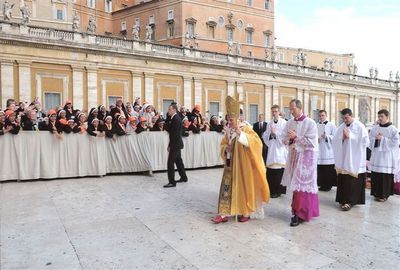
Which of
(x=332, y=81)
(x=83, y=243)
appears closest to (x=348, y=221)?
(x=83, y=243)

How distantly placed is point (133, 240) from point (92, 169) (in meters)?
5.73

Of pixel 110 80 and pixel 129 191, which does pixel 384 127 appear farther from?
pixel 110 80

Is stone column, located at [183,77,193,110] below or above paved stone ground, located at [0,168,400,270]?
above

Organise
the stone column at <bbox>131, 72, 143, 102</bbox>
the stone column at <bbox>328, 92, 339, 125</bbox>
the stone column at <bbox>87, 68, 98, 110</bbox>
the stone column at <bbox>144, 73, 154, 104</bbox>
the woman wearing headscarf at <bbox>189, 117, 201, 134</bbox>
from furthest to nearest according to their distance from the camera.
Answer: the stone column at <bbox>328, 92, 339, 125</bbox>
the stone column at <bbox>144, 73, 154, 104</bbox>
the stone column at <bbox>131, 72, 143, 102</bbox>
the stone column at <bbox>87, 68, 98, 110</bbox>
the woman wearing headscarf at <bbox>189, 117, 201, 134</bbox>

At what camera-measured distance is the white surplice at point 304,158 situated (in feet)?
20.9

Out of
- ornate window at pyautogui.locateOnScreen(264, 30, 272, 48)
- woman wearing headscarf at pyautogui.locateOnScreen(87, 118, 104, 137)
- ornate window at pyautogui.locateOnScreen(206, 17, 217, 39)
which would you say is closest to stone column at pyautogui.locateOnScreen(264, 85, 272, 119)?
ornate window at pyautogui.locateOnScreen(206, 17, 217, 39)

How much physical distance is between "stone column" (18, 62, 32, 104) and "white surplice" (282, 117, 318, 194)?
21.6 meters

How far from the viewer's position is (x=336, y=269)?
4410 mm

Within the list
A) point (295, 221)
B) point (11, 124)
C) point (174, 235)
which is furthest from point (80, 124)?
point (295, 221)

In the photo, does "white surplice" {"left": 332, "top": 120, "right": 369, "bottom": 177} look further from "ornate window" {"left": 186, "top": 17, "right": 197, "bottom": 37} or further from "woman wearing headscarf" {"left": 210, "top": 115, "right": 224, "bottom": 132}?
"ornate window" {"left": 186, "top": 17, "right": 197, "bottom": 37}

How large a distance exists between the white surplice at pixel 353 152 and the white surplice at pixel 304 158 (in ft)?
4.11

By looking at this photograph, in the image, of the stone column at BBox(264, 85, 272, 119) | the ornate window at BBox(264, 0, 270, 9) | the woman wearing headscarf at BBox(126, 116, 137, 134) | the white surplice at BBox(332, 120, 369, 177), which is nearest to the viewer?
the white surplice at BBox(332, 120, 369, 177)

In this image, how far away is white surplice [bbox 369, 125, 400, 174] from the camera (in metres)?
8.44

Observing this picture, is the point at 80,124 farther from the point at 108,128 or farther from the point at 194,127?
the point at 194,127
